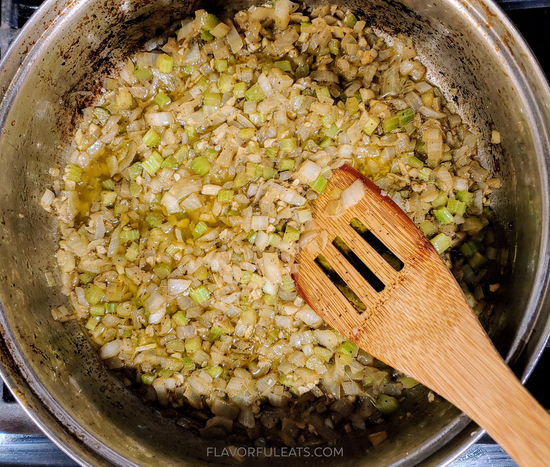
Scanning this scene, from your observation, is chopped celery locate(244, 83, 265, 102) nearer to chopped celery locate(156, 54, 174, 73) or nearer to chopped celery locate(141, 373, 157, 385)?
chopped celery locate(156, 54, 174, 73)

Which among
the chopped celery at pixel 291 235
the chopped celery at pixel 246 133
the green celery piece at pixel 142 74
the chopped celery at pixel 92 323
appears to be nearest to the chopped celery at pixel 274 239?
the chopped celery at pixel 291 235

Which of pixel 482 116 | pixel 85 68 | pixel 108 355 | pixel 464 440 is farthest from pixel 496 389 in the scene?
pixel 85 68

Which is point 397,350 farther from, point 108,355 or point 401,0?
point 401,0

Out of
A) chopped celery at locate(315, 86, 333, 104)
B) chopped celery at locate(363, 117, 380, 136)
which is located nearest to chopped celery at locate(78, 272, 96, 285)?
chopped celery at locate(315, 86, 333, 104)

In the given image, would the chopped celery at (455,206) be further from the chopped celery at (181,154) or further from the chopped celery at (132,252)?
the chopped celery at (132,252)

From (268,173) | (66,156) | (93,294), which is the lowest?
(93,294)

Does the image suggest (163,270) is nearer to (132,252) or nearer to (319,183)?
(132,252)

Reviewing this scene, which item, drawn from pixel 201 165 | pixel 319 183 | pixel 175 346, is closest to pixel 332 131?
pixel 319 183
